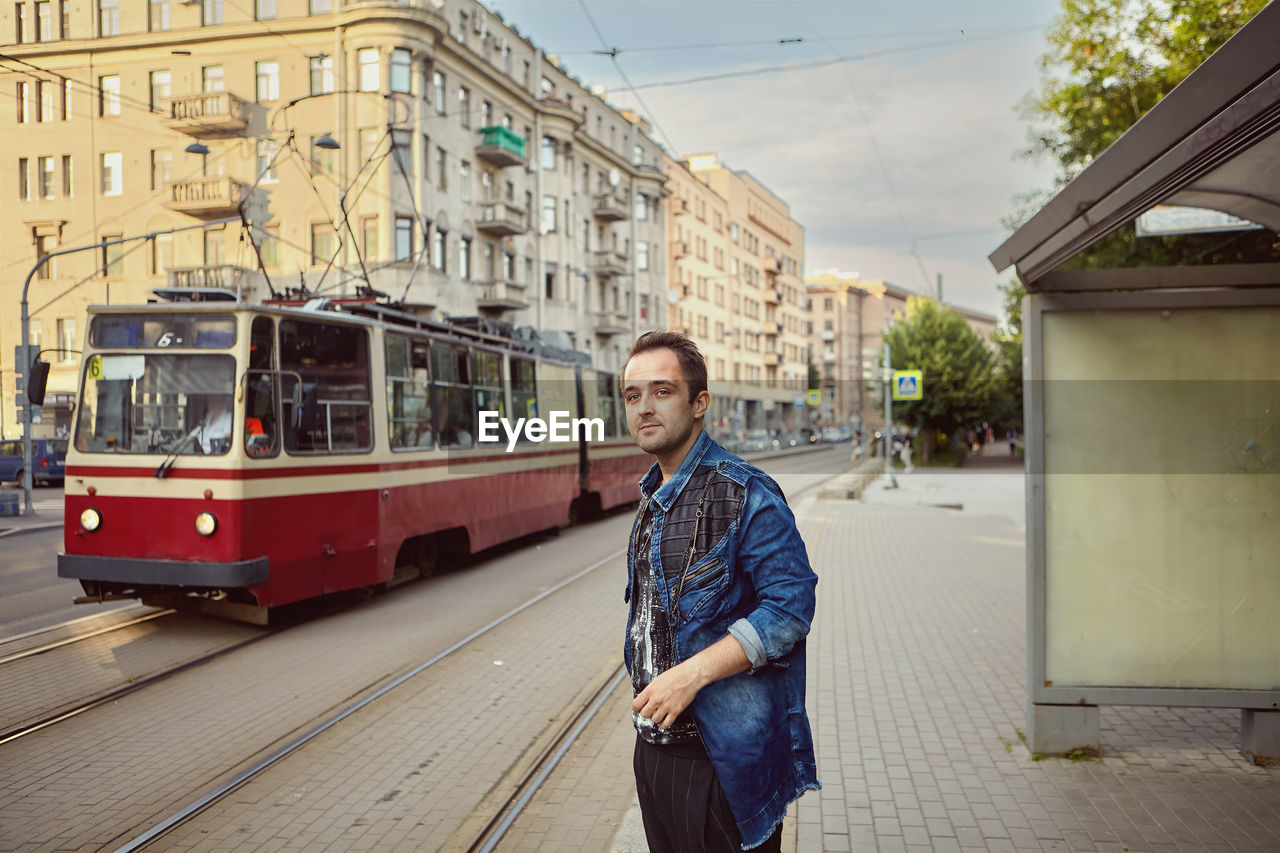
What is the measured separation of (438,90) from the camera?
35.7 metres

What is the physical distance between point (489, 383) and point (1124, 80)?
47.7ft

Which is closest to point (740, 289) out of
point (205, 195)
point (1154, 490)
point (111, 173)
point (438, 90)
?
point (438, 90)

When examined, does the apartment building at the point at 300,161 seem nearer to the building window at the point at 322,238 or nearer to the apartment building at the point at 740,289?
the building window at the point at 322,238

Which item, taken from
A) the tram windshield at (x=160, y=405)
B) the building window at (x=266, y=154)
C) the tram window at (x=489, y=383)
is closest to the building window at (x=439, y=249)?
the building window at (x=266, y=154)

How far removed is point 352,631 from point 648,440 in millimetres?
7541

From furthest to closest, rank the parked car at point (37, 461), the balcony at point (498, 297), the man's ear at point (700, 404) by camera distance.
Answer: the balcony at point (498, 297) → the parked car at point (37, 461) → the man's ear at point (700, 404)

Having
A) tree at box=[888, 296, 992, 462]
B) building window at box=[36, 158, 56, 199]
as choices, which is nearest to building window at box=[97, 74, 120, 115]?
building window at box=[36, 158, 56, 199]

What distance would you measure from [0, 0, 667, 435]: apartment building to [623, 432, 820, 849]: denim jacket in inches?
376

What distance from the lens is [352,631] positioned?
946cm

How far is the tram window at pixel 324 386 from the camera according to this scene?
920 centimetres

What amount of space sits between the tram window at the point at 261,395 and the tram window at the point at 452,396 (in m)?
2.93

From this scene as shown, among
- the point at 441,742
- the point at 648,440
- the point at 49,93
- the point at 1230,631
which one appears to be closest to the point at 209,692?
the point at 441,742

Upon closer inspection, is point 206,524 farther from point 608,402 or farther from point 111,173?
point 111,173

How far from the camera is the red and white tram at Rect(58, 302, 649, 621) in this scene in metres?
8.62
